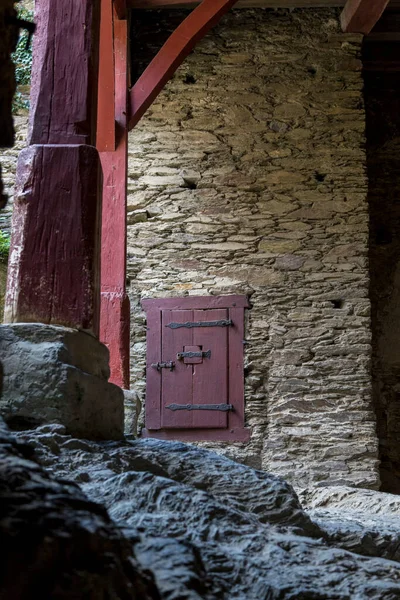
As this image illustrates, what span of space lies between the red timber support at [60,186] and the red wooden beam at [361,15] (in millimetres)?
4843

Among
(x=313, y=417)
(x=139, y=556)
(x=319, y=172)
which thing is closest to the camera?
(x=139, y=556)

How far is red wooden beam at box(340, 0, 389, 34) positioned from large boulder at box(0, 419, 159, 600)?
6.88 meters

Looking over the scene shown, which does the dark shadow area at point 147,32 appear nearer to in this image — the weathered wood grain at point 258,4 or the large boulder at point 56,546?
the weathered wood grain at point 258,4

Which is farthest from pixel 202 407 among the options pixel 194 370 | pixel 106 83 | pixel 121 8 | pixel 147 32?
pixel 147 32

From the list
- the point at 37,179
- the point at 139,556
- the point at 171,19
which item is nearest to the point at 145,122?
the point at 171,19

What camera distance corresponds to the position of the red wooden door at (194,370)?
6922mm

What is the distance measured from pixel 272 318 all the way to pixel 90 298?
441 cm

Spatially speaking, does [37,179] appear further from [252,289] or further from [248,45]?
[248,45]

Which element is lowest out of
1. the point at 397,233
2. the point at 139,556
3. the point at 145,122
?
the point at 139,556

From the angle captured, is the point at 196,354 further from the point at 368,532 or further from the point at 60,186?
the point at 368,532

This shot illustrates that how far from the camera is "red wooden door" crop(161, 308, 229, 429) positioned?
22.7ft

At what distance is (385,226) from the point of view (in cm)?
841

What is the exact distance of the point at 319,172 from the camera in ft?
24.3

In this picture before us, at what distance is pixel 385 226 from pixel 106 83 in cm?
393
